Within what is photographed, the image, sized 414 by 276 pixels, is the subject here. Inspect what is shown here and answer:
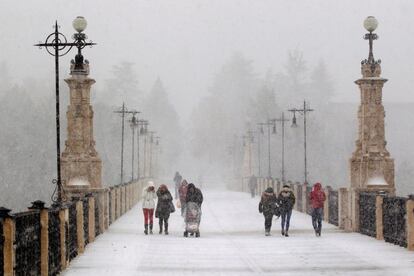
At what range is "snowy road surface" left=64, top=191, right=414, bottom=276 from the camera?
17.3 meters

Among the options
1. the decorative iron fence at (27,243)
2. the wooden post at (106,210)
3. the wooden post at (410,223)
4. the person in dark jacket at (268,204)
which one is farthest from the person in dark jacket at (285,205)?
the decorative iron fence at (27,243)

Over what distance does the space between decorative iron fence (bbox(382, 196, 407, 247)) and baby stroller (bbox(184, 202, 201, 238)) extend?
5.50 m

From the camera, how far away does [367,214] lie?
26406mm

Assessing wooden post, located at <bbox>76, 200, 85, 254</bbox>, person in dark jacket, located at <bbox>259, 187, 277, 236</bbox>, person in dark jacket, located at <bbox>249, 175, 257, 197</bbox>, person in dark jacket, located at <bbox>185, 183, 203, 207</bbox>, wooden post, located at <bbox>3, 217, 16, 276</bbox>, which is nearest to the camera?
wooden post, located at <bbox>3, 217, 16, 276</bbox>

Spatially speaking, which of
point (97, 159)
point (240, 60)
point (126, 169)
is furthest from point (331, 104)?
point (97, 159)

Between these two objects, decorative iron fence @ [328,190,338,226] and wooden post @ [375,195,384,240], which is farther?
decorative iron fence @ [328,190,338,226]

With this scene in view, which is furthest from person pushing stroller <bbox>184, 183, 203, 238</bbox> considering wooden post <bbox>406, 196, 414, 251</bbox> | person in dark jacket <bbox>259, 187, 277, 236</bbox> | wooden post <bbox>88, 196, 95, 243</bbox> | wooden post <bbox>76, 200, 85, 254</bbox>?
wooden post <bbox>406, 196, 414, 251</bbox>

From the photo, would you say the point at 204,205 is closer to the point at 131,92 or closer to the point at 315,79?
the point at 131,92

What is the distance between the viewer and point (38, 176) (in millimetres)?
95812

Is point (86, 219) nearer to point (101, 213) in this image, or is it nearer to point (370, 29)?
point (101, 213)

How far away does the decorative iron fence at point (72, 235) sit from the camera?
64.0 feet

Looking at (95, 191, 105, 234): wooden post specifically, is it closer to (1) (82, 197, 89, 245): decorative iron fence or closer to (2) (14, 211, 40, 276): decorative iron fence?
(1) (82, 197, 89, 245): decorative iron fence

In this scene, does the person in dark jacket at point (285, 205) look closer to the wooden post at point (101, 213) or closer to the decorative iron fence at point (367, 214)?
the decorative iron fence at point (367, 214)

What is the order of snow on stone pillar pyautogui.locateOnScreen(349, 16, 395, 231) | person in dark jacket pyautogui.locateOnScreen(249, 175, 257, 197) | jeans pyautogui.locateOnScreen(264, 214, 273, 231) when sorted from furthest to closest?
person in dark jacket pyautogui.locateOnScreen(249, 175, 257, 197) < snow on stone pillar pyautogui.locateOnScreen(349, 16, 395, 231) < jeans pyautogui.locateOnScreen(264, 214, 273, 231)
